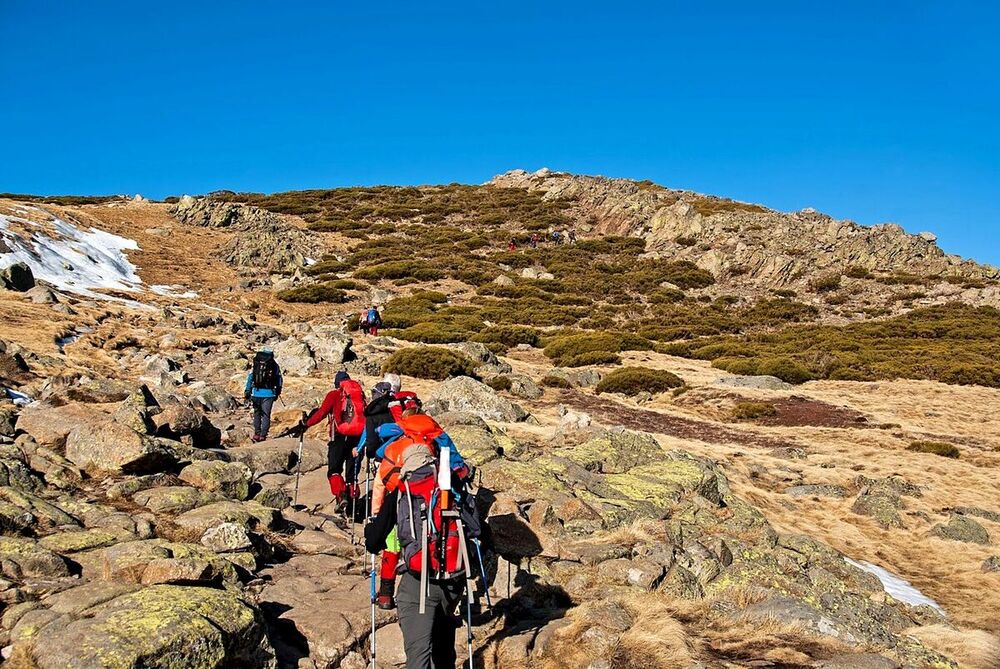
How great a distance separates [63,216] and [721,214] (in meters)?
56.6

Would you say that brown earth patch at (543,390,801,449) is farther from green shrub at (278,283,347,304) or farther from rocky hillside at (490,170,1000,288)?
rocky hillside at (490,170,1000,288)

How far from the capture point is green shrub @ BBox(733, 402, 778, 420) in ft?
71.6

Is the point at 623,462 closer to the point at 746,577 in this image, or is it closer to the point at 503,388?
the point at 746,577

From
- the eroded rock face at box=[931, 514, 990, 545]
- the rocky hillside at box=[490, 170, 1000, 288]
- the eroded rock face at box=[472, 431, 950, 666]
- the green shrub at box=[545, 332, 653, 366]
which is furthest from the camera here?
the rocky hillside at box=[490, 170, 1000, 288]

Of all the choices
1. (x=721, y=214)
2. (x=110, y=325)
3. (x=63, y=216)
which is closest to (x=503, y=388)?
(x=110, y=325)

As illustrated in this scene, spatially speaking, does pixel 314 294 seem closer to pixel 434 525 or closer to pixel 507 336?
pixel 507 336

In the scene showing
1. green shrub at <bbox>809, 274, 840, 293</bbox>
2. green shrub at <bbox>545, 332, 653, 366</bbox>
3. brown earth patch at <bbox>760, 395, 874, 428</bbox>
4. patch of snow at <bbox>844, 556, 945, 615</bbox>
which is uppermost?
green shrub at <bbox>809, 274, 840, 293</bbox>

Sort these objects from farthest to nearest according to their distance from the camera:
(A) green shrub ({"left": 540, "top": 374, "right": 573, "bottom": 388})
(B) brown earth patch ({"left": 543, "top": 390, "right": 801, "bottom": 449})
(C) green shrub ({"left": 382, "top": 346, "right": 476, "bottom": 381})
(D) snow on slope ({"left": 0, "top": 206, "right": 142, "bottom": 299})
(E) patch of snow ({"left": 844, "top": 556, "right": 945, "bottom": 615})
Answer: (D) snow on slope ({"left": 0, "top": 206, "right": 142, "bottom": 299}) → (A) green shrub ({"left": 540, "top": 374, "right": 573, "bottom": 388}) → (C) green shrub ({"left": 382, "top": 346, "right": 476, "bottom": 381}) → (B) brown earth patch ({"left": 543, "top": 390, "right": 801, "bottom": 449}) → (E) patch of snow ({"left": 844, "top": 556, "right": 945, "bottom": 615})

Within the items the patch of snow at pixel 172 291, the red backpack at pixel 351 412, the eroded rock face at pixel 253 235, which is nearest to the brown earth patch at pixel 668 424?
the red backpack at pixel 351 412

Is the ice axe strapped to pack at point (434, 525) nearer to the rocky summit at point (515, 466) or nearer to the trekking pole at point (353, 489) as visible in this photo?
the rocky summit at point (515, 466)

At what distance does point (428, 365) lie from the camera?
22.3 meters

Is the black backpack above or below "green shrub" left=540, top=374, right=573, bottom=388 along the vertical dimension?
above

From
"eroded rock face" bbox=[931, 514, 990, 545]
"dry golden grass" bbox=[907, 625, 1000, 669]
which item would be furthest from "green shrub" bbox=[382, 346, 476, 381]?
"dry golden grass" bbox=[907, 625, 1000, 669]

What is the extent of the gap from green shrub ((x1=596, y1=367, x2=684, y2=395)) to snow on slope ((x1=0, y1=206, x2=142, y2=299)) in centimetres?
2209
